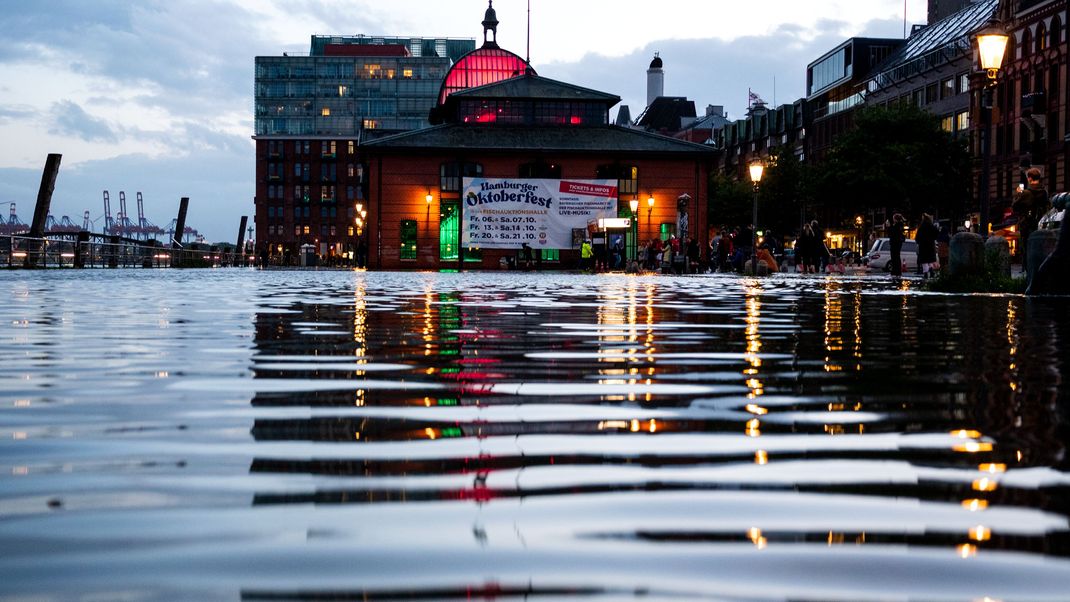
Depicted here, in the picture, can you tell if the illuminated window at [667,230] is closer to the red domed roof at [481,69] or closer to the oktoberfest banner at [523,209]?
the oktoberfest banner at [523,209]

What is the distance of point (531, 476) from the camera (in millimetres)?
3066

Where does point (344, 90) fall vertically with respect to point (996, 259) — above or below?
above

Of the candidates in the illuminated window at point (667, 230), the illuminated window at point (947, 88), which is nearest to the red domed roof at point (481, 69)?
the illuminated window at point (667, 230)

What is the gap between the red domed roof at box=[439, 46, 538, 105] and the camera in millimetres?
84062

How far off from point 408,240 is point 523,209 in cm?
640

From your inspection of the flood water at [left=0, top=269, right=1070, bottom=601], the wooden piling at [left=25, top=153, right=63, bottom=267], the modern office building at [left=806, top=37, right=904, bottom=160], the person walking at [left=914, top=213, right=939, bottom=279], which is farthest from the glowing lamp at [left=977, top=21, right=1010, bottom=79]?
the modern office building at [left=806, top=37, right=904, bottom=160]

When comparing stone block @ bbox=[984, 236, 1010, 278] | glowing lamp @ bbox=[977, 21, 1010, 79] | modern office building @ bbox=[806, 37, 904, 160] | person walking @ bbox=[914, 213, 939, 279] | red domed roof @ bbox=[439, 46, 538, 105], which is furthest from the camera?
modern office building @ bbox=[806, 37, 904, 160]

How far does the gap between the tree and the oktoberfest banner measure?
14349 millimetres

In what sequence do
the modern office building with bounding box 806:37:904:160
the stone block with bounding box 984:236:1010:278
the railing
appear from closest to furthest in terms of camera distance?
the stone block with bounding box 984:236:1010:278, the railing, the modern office building with bounding box 806:37:904:160

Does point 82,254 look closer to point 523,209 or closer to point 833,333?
point 523,209

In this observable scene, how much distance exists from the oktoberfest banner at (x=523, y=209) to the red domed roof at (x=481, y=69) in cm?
2127

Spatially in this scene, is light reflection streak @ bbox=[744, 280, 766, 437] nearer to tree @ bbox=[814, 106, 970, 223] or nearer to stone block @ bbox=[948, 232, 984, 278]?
stone block @ bbox=[948, 232, 984, 278]

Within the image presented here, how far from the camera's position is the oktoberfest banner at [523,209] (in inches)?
2512

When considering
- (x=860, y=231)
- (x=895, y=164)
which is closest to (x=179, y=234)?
(x=895, y=164)
